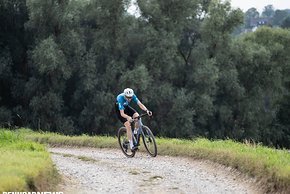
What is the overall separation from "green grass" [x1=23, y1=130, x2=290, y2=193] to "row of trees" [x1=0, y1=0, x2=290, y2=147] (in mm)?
14014

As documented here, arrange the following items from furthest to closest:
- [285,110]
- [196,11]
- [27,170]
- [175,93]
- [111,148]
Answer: [285,110], [196,11], [175,93], [111,148], [27,170]

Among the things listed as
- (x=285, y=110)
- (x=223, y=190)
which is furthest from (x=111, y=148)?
(x=285, y=110)

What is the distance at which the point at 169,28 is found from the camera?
34.9 meters

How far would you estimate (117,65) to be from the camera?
32.6 m

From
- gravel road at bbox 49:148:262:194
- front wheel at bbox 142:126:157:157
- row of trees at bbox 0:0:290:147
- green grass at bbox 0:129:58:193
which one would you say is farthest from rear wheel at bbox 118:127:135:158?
row of trees at bbox 0:0:290:147

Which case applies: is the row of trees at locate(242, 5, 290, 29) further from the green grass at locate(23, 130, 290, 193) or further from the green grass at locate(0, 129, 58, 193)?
the green grass at locate(0, 129, 58, 193)

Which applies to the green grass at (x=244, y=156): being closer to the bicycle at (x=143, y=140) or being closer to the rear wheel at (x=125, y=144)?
the bicycle at (x=143, y=140)

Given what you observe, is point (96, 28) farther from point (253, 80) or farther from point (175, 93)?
point (253, 80)

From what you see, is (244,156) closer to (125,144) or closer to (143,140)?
(143,140)

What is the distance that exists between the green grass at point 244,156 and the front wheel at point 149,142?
0.72 metres

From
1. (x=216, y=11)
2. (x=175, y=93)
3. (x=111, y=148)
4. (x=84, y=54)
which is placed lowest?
(x=111, y=148)

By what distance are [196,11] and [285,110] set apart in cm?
1511

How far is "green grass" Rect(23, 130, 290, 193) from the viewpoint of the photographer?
358 inches

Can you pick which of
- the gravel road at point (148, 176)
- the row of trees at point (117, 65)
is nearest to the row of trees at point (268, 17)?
the row of trees at point (117, 65)
